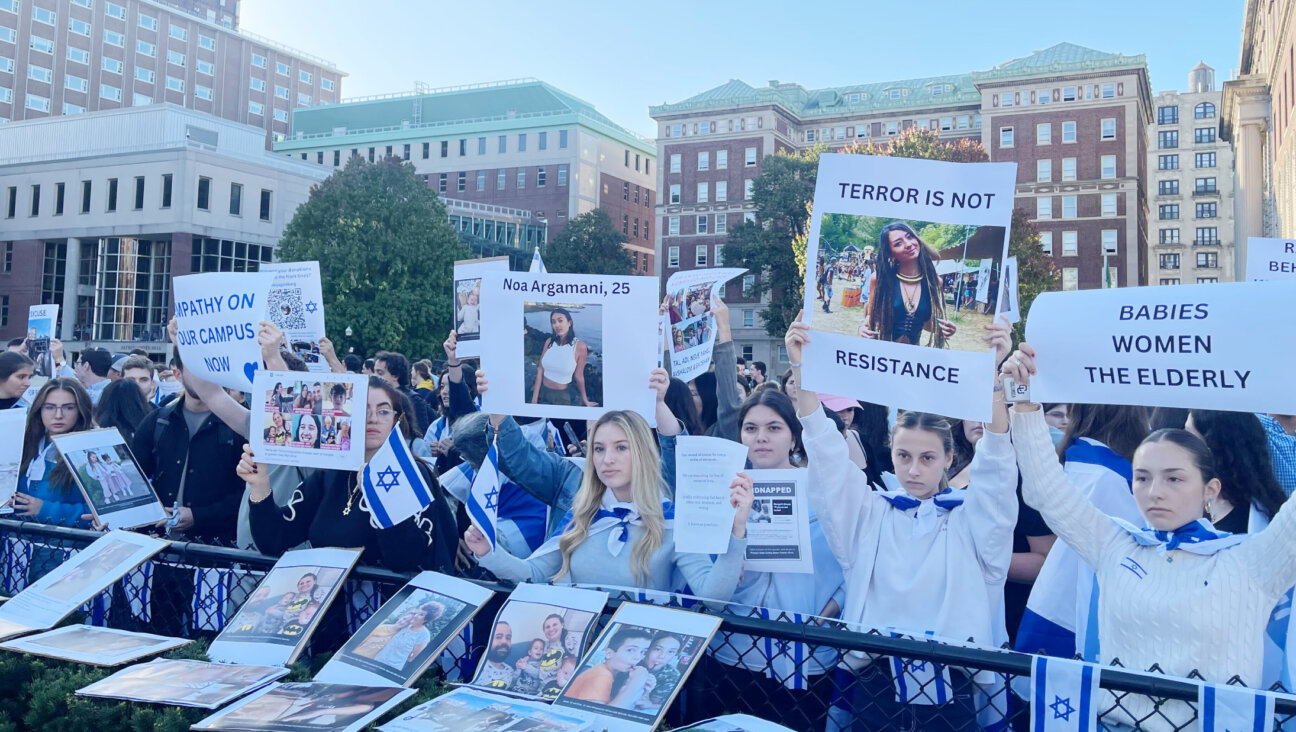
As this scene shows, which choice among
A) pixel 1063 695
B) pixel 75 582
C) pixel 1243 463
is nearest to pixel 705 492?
pixel 1063 695

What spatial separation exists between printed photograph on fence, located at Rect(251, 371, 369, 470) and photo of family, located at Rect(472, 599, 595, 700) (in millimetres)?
1172

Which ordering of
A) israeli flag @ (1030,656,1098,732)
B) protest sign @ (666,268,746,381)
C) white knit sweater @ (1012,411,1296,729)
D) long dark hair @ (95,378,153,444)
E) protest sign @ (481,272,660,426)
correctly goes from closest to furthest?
israeli flag @ (1030,656,1098,732)
white knit sweater @ (1012,411,1296,729)
protest sign @ (481,272,660,426)
protest sign @ (666,268,746,381)
long dark hair @ (95,378,153,444)

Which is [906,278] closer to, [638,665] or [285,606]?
[638,665]

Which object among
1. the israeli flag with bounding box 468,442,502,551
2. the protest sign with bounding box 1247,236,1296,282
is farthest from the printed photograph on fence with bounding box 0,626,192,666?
the protest sign with bounding box 1247,236,1296,282

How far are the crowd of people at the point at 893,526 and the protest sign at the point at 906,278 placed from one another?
1.7 inches

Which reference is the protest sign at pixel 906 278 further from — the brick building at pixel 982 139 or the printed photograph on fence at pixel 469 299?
the brick building at pixel 982 139

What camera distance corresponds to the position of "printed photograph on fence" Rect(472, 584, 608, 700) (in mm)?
3053

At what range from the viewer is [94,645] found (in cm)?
362

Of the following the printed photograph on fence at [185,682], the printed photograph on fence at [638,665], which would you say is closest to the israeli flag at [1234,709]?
the printed photograph on fence at [638,665]

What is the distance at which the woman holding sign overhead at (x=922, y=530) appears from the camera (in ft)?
11.6

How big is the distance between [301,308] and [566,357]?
2.89 m

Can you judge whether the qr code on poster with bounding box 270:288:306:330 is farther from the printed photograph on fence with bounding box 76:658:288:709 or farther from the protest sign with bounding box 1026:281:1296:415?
the protest sign with bounding box 1026:281:1296:415

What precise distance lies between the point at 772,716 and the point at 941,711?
1.99 ft

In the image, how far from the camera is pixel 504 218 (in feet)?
244
